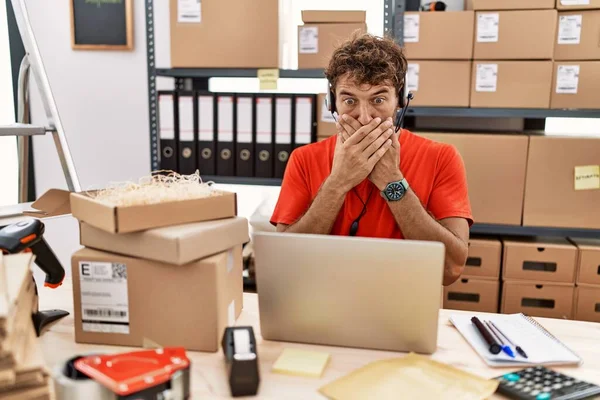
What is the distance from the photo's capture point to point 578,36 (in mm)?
1995

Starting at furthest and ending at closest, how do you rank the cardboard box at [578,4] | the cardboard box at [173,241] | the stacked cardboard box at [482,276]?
1. the stacked cardboard box at [482,276]
2. the cardboard box at [578,4]
3. the cardboard box at [173,241]

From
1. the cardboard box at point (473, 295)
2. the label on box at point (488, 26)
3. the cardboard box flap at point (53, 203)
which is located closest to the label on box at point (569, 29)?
the label on box at point (488, 26)

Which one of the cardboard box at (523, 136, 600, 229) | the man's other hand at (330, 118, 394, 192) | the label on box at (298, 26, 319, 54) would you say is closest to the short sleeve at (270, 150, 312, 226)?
the man's other hand at (330, 118, 394, 192)

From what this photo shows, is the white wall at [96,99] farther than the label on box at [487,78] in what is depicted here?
Yes

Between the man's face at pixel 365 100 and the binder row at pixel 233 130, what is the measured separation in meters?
0.70

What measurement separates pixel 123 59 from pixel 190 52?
0.80 m

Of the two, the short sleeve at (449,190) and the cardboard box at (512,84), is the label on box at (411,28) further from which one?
the short sleeve at (449,190)

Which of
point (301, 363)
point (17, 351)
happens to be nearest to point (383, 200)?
point (301, 363)

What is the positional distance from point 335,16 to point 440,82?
0.49 meters

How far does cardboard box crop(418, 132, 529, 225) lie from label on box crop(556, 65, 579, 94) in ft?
0.73

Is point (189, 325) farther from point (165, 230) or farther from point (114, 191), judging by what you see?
point (114, 191)

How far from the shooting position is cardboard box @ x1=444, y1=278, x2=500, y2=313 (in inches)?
85.7

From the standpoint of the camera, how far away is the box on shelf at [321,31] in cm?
210

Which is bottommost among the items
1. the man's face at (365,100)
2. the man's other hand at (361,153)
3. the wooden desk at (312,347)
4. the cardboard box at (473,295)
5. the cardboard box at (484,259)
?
the cardboard box at (473,295)
